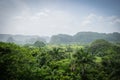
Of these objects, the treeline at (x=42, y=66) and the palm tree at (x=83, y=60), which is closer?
the treeline at (x=42, y=66)

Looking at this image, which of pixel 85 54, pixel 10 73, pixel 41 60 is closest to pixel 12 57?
pixel 10 73

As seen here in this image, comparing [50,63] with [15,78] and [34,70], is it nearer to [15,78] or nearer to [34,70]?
[34,70]

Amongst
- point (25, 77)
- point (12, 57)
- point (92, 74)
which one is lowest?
point (92, 74)

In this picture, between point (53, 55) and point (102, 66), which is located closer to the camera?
point (53, 55)

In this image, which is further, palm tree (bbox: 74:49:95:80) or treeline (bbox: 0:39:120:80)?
palm tree (bbox: 74:49:95:80)

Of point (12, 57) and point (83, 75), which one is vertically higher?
point (12, 57)

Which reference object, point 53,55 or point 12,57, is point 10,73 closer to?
point 12,57

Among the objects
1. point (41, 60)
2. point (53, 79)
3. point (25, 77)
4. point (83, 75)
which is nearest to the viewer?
point (25, 77)

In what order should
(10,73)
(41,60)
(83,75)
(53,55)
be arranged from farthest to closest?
1. (53,55)
2. (83,75)
3. (41,60)
4. (10,73)

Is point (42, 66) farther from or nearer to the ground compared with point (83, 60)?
nearer to the ground

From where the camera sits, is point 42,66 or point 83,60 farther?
point 83,60
